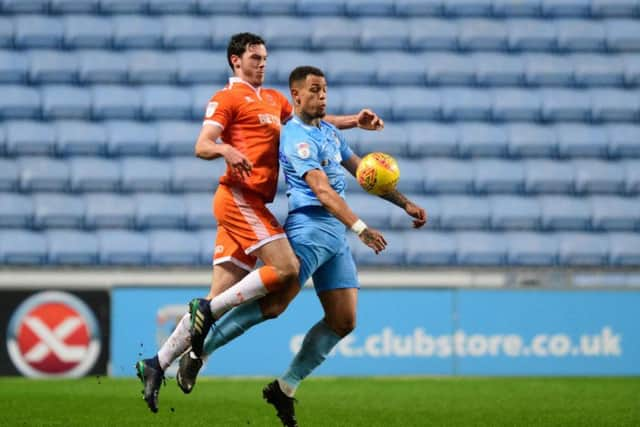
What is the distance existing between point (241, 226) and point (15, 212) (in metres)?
7.42

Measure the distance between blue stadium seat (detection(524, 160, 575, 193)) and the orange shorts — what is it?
26.1 ft

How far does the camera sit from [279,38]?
47.1ft

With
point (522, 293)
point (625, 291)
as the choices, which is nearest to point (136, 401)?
point (522, 293)

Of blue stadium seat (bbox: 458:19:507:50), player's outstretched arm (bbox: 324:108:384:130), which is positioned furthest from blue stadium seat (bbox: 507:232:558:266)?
player's outstretched arm (bbox: 324:108:384:130)

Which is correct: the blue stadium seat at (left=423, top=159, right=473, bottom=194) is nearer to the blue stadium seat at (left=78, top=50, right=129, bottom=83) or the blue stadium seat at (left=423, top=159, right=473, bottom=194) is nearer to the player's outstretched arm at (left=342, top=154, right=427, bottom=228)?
the blue stadium seat at (left=78, top=50, right=129, bottom=83)

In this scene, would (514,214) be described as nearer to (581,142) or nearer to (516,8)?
(581,142)

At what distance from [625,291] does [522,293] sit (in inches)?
40.1

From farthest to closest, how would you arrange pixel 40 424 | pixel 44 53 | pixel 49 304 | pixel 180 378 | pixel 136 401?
pixel 44 53 → pixel 49 304 → pixel 136 401 → pixel 40 424 → pixel 180 378

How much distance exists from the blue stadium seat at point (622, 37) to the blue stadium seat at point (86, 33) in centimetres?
655

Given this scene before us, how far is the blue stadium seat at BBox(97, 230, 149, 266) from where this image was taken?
1228 centimetres

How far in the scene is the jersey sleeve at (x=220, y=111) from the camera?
19.0 feet

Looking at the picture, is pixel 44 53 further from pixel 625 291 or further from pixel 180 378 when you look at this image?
pixel 180 378

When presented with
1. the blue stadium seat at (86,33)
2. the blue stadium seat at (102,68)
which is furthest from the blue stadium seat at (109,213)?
the blue stadium seat at (86,33)

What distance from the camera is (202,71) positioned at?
14.0m
